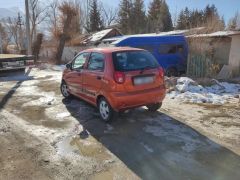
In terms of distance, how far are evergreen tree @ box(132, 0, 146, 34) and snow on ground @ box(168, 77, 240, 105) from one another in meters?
42.0

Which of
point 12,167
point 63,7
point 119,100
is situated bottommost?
Result: point 12,167

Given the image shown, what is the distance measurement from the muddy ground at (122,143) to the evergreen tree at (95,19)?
138 ft

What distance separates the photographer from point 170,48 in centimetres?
1462

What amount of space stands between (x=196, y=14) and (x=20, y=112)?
A: 49431 millimetres

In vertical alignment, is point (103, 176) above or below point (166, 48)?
below

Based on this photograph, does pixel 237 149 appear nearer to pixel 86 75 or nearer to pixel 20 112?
pixel 86 75

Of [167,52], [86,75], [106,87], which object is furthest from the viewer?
[167,52]

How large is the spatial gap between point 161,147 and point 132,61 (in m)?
2.15

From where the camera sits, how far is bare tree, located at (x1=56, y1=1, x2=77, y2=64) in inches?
1047

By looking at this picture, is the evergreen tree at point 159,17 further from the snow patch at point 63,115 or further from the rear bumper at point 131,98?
the rear bumper at point 131,98

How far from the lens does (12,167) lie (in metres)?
4.47

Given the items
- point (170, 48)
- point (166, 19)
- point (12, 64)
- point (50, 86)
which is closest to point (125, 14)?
point (166, 19)

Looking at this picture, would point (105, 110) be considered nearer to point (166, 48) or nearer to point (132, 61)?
point (132, 61)

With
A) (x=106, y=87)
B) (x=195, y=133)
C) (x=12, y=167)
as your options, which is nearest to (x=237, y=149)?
(x=195, y=133)
